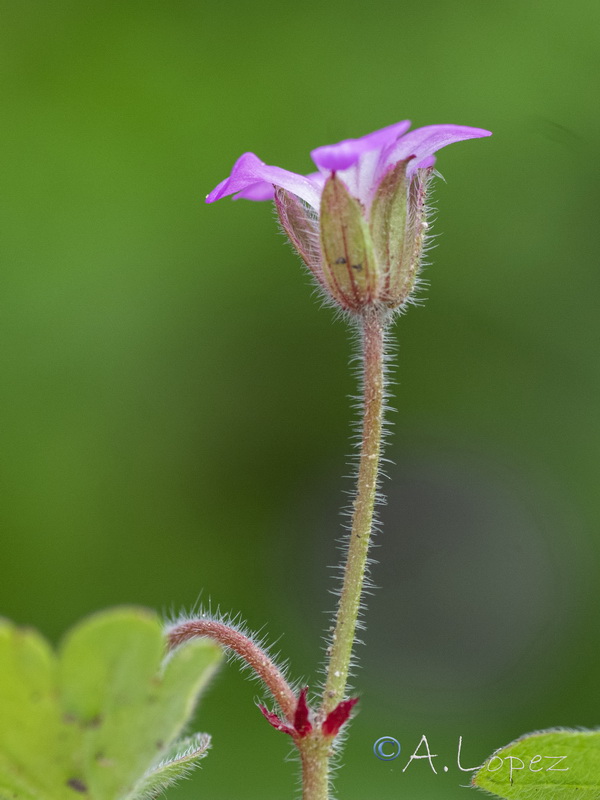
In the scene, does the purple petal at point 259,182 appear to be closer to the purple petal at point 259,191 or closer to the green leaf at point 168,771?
the purple petal at point 259,191

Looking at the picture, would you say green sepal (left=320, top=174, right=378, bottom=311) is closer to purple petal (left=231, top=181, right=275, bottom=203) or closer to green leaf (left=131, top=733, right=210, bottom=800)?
purple petal (left=231, top=181, right=275, bottom=203)

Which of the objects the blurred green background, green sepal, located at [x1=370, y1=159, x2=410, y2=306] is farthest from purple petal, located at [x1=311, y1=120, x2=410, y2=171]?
the blurred green background

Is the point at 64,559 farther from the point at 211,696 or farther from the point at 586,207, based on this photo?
the point at 586,207

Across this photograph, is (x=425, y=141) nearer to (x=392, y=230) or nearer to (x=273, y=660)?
(x=392, y=230)

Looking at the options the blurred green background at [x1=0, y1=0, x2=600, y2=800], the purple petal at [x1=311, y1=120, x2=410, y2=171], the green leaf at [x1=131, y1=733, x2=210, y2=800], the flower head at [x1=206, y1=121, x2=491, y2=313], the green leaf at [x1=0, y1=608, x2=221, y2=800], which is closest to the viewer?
the green leaf at [x1=0, y1=608, x2=221, y2=800]

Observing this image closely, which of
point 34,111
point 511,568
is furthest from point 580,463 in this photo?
point 34,111

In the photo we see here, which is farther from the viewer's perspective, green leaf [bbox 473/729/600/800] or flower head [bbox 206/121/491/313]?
flower head [bbox 206/121/491/313]

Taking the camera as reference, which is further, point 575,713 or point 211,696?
point 211,696
